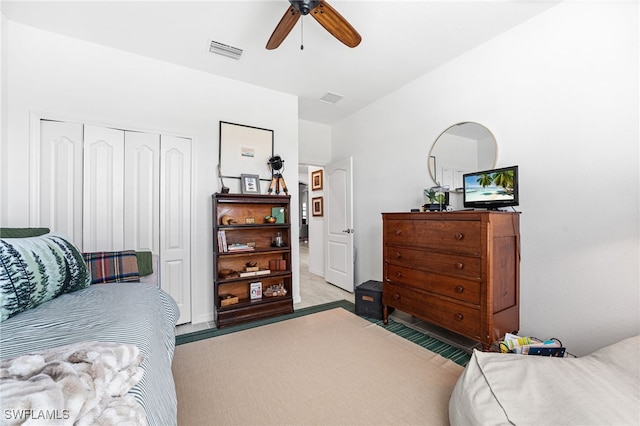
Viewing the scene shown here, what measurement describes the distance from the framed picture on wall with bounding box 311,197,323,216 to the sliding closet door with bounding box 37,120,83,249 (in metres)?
3.53

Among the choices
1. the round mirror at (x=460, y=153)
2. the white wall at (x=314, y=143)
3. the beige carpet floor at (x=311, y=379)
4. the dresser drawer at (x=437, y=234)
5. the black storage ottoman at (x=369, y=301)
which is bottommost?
the beige carpet floor at (x=311, y=379)

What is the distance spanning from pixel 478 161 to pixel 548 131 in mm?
575

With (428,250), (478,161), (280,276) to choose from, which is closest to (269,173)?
(280,276)

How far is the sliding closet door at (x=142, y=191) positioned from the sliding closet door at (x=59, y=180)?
0.36m

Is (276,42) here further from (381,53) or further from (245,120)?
(245,120)

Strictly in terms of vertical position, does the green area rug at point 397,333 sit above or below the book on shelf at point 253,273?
below

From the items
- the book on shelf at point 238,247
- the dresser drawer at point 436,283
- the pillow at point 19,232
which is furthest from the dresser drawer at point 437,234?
the pillow at point 19,232

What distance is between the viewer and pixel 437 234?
2.32 metres

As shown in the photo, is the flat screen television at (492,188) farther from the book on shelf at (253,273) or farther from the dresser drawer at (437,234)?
the book on shelf at (253,273)

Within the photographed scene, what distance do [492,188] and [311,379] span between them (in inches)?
82.8

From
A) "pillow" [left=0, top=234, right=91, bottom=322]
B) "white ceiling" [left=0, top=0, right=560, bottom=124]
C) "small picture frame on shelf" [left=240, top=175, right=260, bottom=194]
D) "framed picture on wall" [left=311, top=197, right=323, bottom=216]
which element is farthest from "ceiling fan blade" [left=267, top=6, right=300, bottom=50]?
"framed picture on wall" [left=311, top=197, right=323, bottom=216]

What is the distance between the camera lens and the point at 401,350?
2260 mm

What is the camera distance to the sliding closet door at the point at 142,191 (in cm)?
262

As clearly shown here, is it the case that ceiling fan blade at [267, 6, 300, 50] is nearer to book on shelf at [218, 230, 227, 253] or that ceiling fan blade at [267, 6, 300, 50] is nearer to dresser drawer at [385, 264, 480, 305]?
book on shelf at [218, 230, 227, 253]
